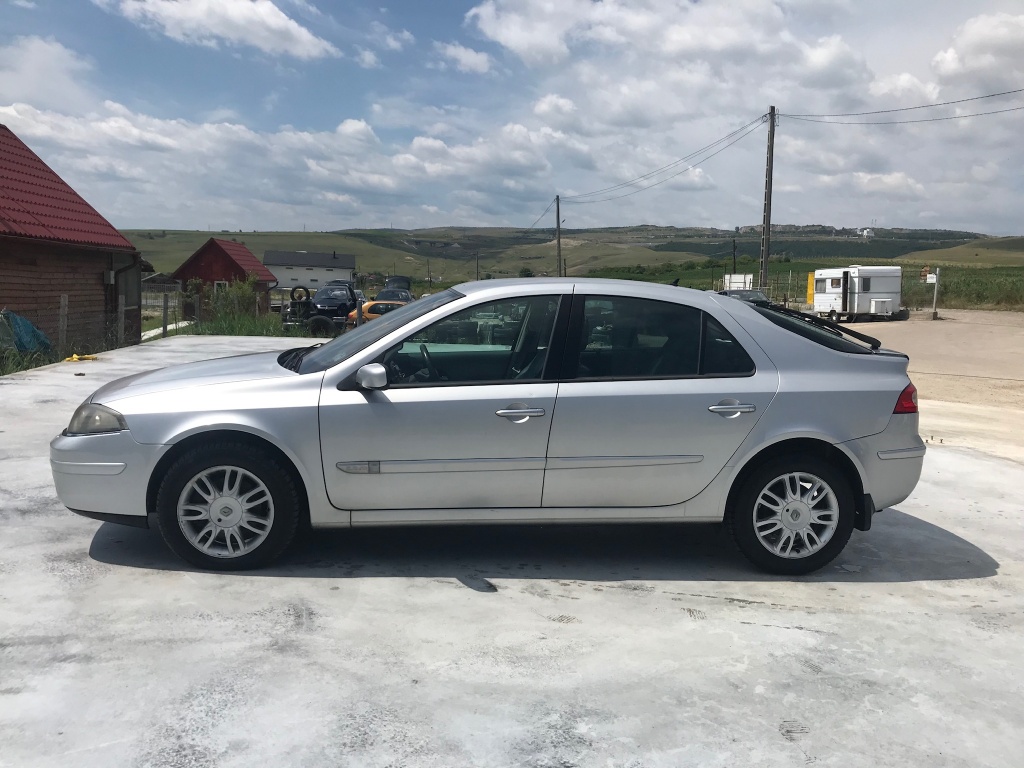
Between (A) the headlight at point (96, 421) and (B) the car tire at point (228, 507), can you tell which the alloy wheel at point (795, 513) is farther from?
(A) the headlight at point (96, 421)

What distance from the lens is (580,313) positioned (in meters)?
4.98

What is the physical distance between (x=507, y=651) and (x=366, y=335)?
2.08 metres

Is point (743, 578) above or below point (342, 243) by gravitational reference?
below

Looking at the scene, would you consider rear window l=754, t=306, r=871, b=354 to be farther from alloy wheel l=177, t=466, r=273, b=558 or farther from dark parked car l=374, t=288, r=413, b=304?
dark parked car l=374, t=288, r=413, b=304

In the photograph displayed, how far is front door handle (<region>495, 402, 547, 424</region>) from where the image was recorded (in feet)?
15.5

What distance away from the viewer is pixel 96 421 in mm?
4766

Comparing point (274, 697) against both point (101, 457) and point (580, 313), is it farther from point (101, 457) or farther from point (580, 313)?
point (580, 313)

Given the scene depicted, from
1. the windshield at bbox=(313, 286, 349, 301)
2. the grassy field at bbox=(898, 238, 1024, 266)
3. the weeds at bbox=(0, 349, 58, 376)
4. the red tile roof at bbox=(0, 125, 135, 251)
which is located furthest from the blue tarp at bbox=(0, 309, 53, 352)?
the grassy field at bbox=(898, 238, 1024, 266)

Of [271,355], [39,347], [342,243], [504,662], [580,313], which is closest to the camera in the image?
[504,662]

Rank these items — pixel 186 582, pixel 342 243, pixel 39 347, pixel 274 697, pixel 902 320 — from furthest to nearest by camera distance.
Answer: pixel 342 243, pixel 902 320, pixel 39 347, pixel 186 582, pixel 274 697

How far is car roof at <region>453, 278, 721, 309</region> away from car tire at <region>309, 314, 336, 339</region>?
22.1 metres

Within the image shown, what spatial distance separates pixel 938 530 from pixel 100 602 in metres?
5.10

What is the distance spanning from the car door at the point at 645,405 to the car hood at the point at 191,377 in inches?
61.4

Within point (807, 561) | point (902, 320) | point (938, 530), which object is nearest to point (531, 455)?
point (807, 561)
